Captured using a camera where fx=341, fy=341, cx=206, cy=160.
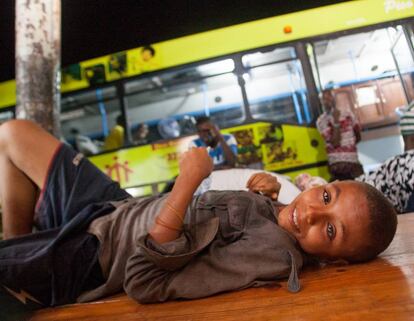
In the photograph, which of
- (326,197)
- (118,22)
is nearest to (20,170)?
(326,197)

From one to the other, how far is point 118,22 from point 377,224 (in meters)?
5.89

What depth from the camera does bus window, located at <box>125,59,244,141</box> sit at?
4.04 metres

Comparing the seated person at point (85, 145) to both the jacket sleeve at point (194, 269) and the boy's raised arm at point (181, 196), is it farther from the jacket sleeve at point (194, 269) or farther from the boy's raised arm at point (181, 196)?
the jacket sleeve at point (194, 269)

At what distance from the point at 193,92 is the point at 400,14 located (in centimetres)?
250

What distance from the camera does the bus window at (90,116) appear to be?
444cm

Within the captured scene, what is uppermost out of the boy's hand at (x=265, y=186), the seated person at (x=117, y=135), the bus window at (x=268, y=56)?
the bus window at (x=268, y=56)

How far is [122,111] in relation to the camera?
4398 mm

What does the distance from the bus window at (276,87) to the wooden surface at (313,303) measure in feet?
9.32

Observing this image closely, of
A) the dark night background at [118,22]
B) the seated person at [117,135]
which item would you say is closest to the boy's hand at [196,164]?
the seated person at [117,135]

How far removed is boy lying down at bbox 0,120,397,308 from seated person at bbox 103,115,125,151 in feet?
9.27

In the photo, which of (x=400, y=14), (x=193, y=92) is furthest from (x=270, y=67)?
(x=400, y=14)

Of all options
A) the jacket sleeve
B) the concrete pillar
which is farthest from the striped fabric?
the concrete pillar

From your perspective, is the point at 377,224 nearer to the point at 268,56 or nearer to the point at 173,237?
the point at 173,237

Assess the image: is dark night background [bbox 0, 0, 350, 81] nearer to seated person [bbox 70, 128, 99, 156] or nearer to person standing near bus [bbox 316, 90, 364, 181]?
seated person [bbox 70, 128, 99, 156]
